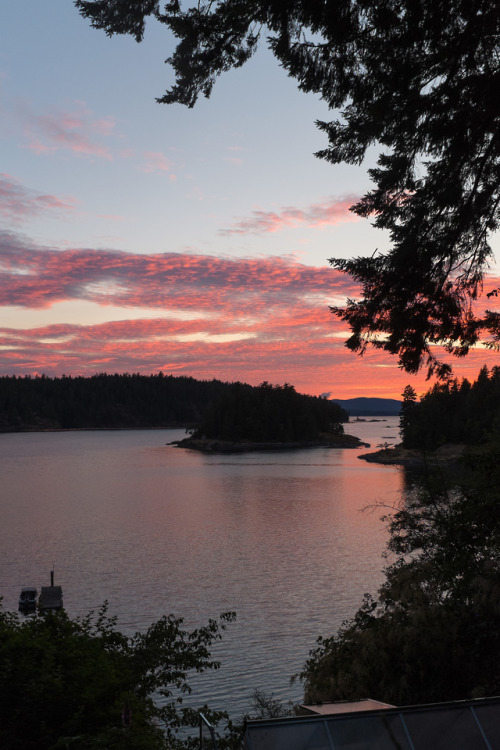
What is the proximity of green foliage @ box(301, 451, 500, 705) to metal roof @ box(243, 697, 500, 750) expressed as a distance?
970cm

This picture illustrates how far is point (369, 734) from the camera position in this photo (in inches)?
346

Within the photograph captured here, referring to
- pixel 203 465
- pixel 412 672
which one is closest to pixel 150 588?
pixel 412 672

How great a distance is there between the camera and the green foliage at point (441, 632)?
63.3 ft

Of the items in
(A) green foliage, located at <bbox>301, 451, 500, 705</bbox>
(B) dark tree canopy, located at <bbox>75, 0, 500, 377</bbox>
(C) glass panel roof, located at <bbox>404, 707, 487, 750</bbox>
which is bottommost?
(A) green foliage, located at <bbox>301, 451, 500, 705</bbox>

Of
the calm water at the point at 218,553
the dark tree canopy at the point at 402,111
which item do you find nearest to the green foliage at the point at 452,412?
the calm water at the point at 218,553

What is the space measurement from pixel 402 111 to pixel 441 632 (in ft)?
51.4

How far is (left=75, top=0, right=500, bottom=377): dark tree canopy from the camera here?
10.0 meters

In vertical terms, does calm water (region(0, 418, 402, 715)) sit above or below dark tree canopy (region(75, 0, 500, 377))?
below

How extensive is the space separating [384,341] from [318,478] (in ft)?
301


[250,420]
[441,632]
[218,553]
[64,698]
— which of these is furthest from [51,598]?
[250,420]

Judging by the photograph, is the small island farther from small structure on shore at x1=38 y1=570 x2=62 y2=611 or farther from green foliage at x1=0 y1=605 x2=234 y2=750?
green foliage at x1=0 y1=605 x2=234 y2=750

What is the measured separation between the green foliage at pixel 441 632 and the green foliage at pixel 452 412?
317 feet

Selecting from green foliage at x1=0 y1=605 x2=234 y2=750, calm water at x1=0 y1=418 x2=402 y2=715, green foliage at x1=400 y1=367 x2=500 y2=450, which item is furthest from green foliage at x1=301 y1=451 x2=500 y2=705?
green foliage at x1=400 y1=367 x2=500 y2=450

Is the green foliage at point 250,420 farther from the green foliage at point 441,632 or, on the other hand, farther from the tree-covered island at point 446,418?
the green foliage at point 441,632
